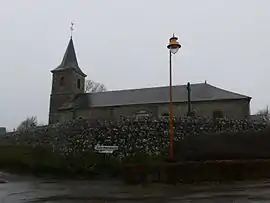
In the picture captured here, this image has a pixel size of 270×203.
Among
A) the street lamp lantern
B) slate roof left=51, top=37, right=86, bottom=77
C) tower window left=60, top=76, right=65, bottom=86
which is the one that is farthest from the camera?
slate roof left=51, top=37, right=86, bottom=77

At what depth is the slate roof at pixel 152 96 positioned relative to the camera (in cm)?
3881

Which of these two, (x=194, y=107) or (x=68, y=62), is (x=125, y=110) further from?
(x=68, y=62)

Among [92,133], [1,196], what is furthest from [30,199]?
[92,133]

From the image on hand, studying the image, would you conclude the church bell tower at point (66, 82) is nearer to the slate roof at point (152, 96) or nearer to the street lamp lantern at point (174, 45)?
the slate roof at point (152, 96)

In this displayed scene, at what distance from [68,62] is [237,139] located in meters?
33.3

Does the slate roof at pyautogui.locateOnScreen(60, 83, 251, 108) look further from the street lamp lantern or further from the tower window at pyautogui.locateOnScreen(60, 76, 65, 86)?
the street lamp lantern

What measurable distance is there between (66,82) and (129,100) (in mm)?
11697

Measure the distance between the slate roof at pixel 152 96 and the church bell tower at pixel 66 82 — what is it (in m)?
2.09

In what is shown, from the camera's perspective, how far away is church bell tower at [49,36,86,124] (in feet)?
161

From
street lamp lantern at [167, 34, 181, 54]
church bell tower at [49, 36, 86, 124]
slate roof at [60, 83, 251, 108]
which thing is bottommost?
street lamp lantern at [167, 34, 181, 54]

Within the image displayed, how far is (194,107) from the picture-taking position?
A: 127ft

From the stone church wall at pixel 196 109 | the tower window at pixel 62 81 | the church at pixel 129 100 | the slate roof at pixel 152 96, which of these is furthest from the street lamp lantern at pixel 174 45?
the tower window at pixel 62 81

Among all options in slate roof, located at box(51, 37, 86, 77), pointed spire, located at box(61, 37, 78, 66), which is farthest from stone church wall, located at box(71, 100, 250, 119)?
pointed spire, located at box(61, 37, 78, 66)

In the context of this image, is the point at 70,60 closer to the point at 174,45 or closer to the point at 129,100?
the point at 129,100
